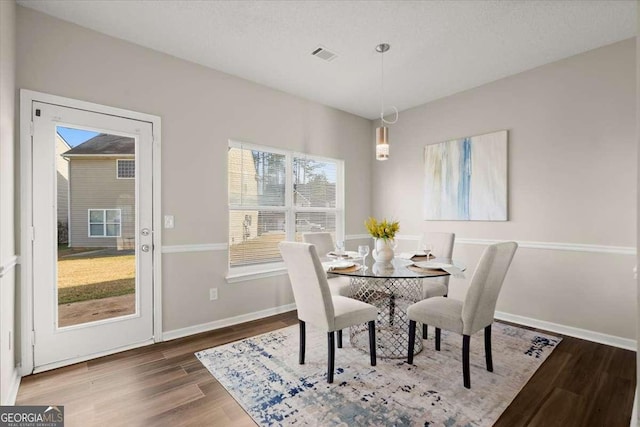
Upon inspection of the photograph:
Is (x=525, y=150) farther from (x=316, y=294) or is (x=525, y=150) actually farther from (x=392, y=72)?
(x=316, y=294)

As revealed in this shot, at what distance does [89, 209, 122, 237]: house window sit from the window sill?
117 centimetres

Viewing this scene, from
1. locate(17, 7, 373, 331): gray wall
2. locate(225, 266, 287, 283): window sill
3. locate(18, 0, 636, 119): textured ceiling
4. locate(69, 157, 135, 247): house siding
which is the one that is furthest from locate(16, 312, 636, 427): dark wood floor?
locate(18, 0, 636, 119): textured ceiling

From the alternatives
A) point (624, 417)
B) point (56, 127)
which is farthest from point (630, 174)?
point (56, 127)

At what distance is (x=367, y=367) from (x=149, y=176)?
99.9 inches

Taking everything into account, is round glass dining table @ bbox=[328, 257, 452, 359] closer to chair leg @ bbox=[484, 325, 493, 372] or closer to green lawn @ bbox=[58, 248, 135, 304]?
chair leg @ bbox=[484, 325, 493, 372]

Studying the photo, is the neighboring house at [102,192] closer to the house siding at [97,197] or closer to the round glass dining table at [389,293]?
the house siding at [97,197]

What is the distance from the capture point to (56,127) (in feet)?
8.04

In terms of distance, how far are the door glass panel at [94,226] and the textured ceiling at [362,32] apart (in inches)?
39.5

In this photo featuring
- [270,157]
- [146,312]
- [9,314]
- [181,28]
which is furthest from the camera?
[270,157]

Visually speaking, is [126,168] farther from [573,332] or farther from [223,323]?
[573,332]

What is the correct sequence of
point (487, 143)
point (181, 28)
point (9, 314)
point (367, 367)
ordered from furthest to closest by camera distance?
point (487, 143) < point (181, 28) < point (367, 367) < point (9, 314)

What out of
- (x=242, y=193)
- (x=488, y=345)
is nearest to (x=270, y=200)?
(x=242, y=193)

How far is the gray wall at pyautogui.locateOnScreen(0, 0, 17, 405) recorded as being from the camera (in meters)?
1.78

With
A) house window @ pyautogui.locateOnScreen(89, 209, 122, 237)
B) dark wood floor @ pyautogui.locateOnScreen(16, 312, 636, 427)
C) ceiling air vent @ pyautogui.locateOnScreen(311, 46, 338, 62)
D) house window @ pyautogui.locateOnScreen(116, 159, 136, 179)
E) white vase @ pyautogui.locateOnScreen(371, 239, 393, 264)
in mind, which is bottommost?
dark wood floor @ pyautogui.locateOnScreen(16, 312, 636, 427)
